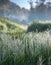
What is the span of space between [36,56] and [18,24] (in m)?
8.37

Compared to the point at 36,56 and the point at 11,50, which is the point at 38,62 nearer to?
the point at 36,56

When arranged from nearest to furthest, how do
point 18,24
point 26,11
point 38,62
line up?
point 38,62 < point 26,11 < point 18,24

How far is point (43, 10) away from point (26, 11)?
0.82 metres

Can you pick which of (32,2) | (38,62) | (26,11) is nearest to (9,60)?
(38,62)

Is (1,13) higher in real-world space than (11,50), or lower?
higher

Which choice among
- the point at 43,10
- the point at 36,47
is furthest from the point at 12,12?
the point at 36,47

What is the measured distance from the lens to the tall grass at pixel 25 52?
10.7 ft

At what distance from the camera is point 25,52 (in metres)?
3.35

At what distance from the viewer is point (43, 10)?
11.2m

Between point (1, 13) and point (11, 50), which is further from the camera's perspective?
point (1, 13)

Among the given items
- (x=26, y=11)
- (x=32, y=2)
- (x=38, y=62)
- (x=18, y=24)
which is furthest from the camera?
(x=18, y=24)

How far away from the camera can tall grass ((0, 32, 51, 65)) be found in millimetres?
3250

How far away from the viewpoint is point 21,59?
3270 millimetres

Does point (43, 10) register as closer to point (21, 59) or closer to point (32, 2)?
point (32, 2)
